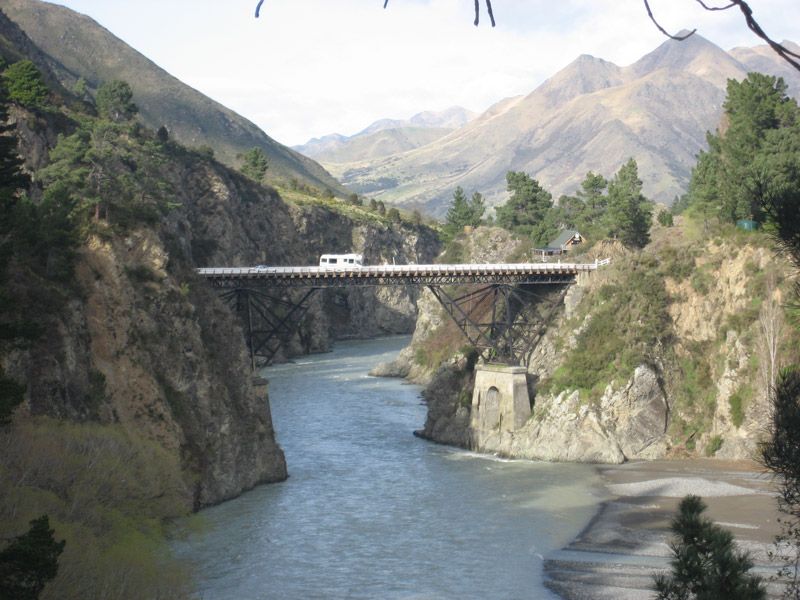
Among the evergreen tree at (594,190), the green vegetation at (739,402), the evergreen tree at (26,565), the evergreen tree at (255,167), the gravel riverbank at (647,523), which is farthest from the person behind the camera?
the evergreen tree at (255,167)

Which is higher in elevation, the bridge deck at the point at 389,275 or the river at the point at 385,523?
the bridge deck at the point at 389,275

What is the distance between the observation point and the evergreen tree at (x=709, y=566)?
44.5 feet

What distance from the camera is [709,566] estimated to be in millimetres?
14633

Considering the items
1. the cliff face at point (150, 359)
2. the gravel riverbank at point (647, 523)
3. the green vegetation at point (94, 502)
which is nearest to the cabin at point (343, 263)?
the cliff face at point (150, 359)

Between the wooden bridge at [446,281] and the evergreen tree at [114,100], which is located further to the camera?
the evergreen tree at [114,100]

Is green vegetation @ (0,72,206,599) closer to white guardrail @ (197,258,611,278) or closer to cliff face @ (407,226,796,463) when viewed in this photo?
white guardrail @ (197,258,611,278)

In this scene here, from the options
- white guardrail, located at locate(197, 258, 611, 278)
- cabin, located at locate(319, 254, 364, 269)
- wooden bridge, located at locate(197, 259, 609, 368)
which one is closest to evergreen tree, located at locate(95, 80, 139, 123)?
cabin, located at locate(319, 254, 364, 269)

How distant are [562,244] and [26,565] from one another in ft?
297

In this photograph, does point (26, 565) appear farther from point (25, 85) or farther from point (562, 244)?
point (562, 244)

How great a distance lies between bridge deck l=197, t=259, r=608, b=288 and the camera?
68.6m

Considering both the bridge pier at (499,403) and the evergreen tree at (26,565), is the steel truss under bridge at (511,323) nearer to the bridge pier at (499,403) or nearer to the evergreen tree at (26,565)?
the bridge pier at (499,403)

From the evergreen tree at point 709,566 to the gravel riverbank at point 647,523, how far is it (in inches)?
706

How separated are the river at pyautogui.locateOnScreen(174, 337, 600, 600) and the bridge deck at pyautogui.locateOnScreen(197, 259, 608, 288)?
1094 cm

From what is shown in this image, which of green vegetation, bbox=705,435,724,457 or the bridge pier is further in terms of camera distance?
the bridge pier
